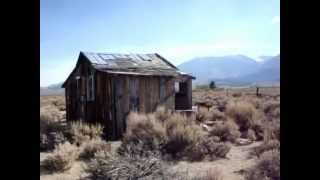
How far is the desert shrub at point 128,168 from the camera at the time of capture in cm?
701

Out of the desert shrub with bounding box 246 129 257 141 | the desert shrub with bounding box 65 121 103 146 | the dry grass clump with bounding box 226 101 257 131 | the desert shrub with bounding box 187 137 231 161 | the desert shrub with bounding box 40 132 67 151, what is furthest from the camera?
the dry grass clump with bounding box 226 101 257 131

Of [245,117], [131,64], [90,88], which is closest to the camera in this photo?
[90,88]

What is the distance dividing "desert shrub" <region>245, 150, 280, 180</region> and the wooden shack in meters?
6.38

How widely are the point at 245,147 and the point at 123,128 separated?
4322 mm

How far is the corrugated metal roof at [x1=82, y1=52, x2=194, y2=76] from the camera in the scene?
1393 centimetres

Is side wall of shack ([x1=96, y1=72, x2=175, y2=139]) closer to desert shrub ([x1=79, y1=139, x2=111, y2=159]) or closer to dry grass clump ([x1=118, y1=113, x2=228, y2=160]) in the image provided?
dry grass clump ([x1=118, y1=113, x2=228, y2=160])

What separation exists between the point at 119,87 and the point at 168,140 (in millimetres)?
3496

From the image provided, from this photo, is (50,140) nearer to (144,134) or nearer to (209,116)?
(144,134)

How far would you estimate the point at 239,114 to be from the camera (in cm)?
1573

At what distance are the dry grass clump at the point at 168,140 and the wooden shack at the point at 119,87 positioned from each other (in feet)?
4.94

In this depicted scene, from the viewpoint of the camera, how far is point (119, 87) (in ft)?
44.2

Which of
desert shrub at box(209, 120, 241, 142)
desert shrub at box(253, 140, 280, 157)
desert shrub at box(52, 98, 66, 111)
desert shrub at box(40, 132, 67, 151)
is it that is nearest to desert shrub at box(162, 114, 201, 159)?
desert shrub at box(209, 120, 241, 142)

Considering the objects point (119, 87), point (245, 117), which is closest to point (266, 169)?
point (119, 87)
